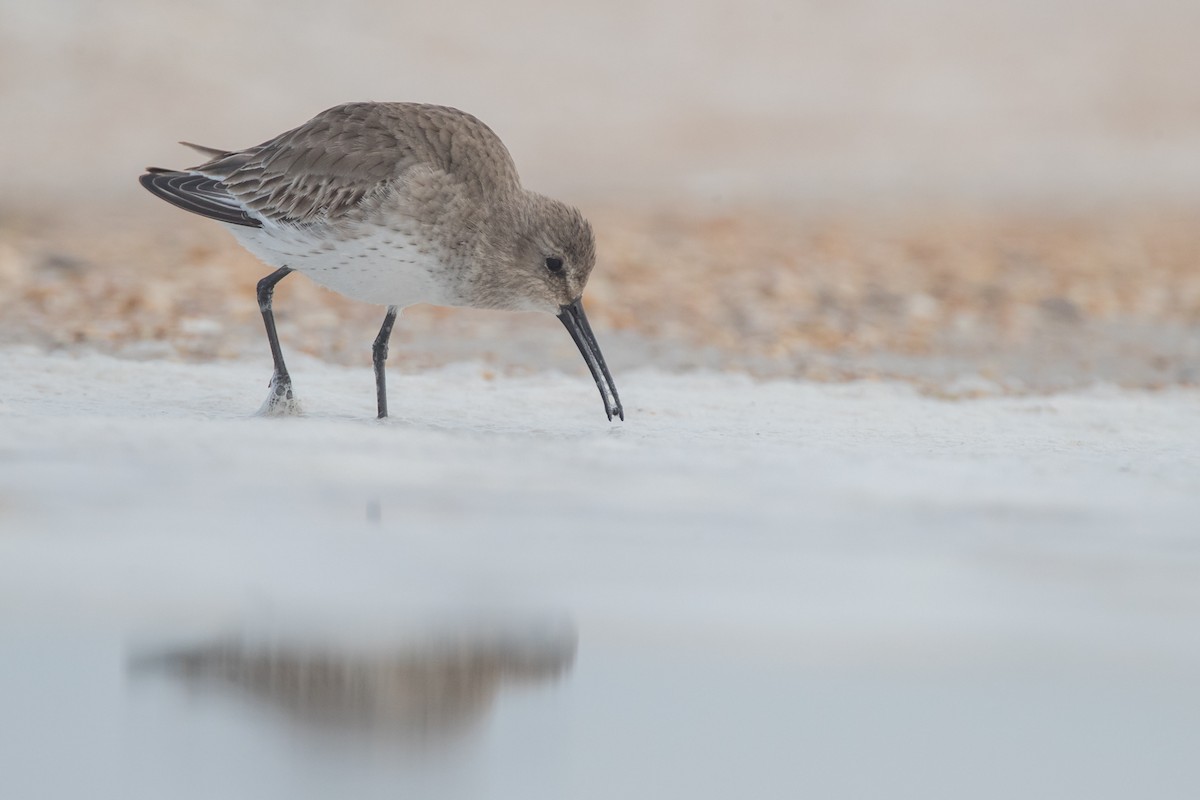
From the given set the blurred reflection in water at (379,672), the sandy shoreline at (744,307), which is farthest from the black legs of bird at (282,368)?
the blurred reflection in water at (379,672)

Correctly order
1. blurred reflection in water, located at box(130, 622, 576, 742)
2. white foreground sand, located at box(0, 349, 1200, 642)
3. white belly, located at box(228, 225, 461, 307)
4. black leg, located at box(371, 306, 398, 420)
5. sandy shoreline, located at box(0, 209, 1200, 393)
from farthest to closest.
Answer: sandy shoreline, located at box(0, 209, 1200, 393) → black leg, located at box(371, 306, 398, 420) → white belly, located at box(228, 225, 461, 307) → white foreground sand, located at box(0, 349, 1200, 642) → blurred reflection in water, located at box(130, 622, 576, 742)

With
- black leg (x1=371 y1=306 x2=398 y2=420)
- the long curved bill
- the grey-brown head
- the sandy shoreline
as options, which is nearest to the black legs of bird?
black leg (x1=371 y1=306 x2=398 y2=420)

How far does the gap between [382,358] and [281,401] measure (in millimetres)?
439

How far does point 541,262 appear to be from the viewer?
5383 millimetres

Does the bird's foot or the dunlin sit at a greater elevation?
the dunlin

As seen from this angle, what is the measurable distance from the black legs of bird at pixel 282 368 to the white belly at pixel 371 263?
21 cm

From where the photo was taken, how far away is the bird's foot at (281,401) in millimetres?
5114

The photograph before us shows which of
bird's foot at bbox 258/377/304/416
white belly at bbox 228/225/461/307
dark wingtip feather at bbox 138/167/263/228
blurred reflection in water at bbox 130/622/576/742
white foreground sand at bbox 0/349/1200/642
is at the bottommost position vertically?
blurred reflection in water at bbox 130/622/576/742

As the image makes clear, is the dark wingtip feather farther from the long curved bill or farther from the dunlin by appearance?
the long curved bill

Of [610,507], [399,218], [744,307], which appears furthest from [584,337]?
[744,307]

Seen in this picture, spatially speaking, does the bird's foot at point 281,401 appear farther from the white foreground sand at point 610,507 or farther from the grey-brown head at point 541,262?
the grey-brown head at point 541,262

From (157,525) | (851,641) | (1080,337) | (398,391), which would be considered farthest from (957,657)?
(1080,337)

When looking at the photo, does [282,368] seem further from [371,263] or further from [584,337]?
[584,337]

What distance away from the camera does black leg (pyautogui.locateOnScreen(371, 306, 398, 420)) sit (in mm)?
5277
